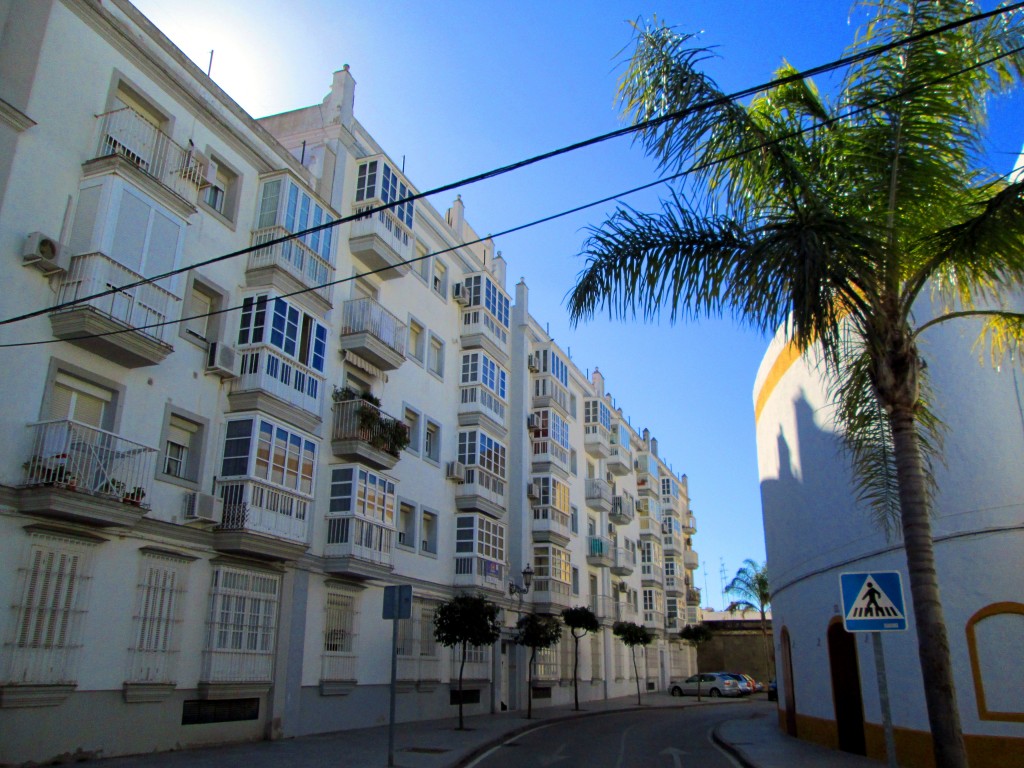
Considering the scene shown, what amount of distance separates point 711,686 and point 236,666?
38568 mm

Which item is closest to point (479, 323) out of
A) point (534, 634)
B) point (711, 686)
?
point (534, 634)

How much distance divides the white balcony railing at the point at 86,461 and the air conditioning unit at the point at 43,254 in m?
2.67

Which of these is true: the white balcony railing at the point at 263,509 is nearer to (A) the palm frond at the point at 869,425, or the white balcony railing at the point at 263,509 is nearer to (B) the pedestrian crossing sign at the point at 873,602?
(A) the palm frond at the point at 869,425

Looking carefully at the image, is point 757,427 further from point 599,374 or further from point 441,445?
point 599,374

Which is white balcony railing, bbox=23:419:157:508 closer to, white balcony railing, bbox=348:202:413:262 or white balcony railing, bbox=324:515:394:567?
white balcony railing, bbox=324:515:394:567

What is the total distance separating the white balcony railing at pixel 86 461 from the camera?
12969 millimetres

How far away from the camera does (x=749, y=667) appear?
207 ft

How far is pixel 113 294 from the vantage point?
46.2 feet

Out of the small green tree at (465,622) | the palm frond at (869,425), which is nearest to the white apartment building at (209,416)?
the small green tree at (465,622)

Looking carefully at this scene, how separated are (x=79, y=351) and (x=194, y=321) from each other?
3.25 meters

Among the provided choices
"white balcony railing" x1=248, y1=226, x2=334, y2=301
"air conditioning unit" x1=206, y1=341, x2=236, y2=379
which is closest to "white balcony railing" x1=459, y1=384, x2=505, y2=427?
"white balcony railing" x1=248, y1=226, x2=334, y2=301

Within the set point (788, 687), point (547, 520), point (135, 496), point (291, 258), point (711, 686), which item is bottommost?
point (711, 686)

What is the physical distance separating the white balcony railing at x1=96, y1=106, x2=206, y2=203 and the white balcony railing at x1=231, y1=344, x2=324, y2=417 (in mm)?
3570

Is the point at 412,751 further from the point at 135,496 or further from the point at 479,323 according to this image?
the point at 479,323
